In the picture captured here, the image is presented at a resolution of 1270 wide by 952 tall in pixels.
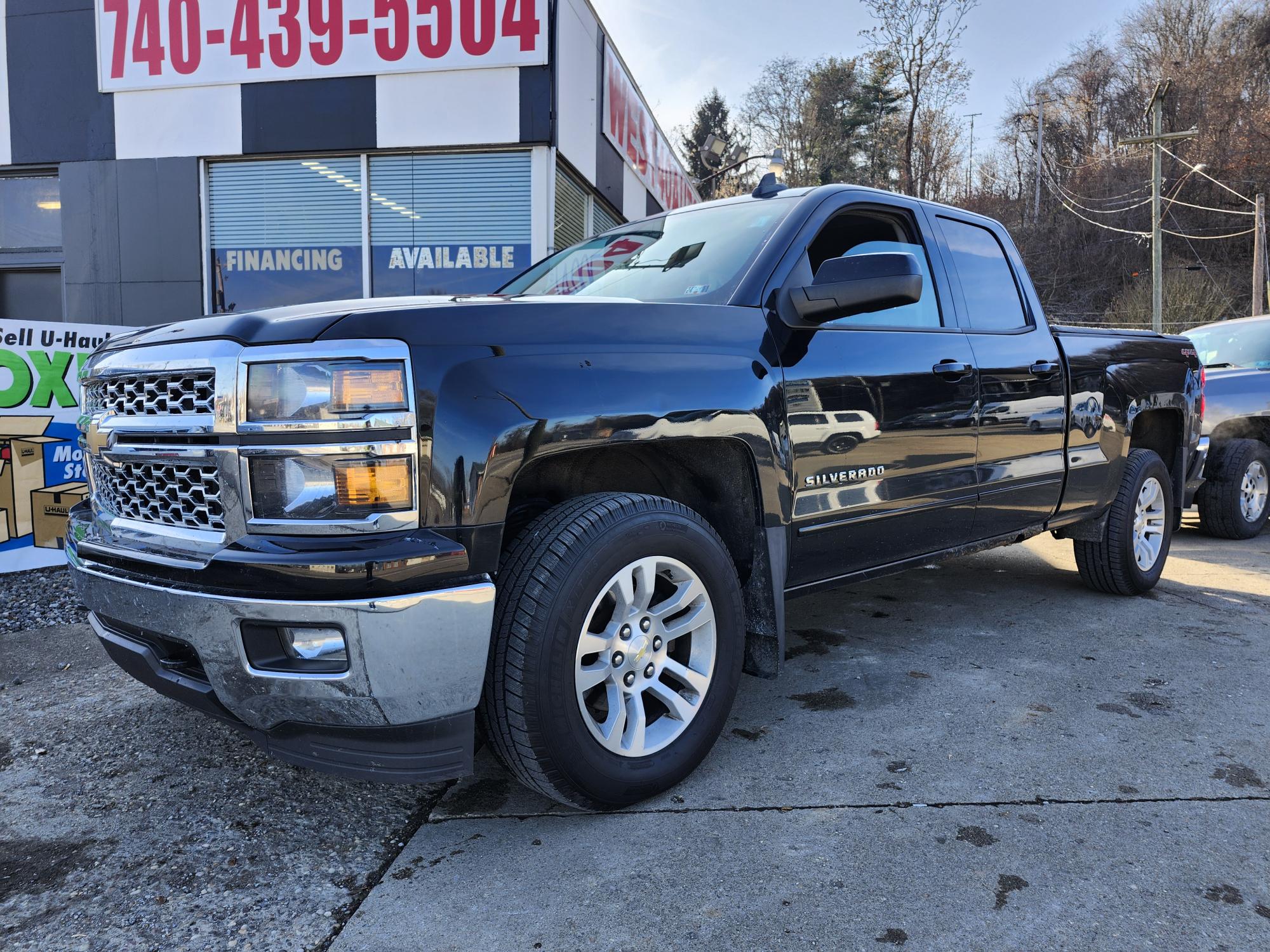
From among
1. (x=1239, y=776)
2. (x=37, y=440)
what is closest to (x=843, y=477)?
(x=1239, y=776)

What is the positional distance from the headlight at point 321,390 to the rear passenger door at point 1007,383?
2468 millimetres

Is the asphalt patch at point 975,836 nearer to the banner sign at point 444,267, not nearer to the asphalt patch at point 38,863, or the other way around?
the asphalt patch at point 38,863

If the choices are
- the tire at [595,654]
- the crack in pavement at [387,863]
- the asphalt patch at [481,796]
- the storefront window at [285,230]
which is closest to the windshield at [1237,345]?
the tire at [595,654]

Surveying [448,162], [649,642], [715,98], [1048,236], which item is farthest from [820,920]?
[715,98]

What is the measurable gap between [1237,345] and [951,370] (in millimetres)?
6251

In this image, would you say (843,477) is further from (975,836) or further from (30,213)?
(30,213)

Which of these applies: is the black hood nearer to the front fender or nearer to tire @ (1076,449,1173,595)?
the front fender

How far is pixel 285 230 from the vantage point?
8.77m

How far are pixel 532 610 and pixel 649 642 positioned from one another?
1.40 ft

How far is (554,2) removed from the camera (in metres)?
7.95

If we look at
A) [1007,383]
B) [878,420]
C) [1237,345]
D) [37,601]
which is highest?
[1237,345]

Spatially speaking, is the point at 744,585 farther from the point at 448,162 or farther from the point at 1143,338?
the point at 448,162

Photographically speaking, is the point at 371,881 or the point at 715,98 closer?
the point at 371,881

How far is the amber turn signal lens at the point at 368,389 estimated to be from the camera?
1.97 m
